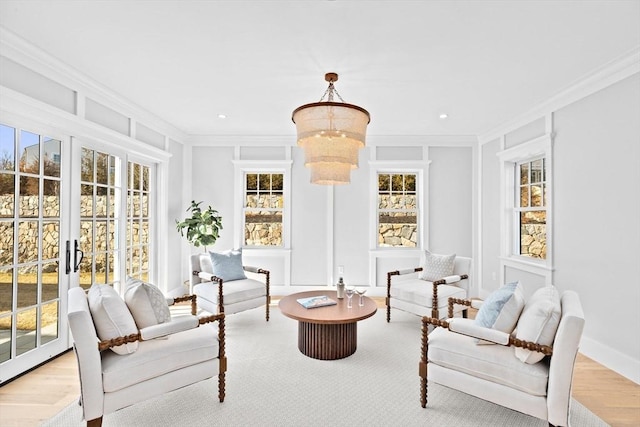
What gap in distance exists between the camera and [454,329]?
224 centimetres

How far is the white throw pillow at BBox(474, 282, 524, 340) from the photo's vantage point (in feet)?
7.08

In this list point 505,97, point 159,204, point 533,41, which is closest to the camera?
point 533,41

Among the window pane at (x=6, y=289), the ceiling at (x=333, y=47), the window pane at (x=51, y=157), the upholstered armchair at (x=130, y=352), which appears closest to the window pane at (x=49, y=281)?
the window pane at (x=6, y=289)

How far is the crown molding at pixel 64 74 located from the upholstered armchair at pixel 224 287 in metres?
2.03

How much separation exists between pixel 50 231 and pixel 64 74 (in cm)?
148

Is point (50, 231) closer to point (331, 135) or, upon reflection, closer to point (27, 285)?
point (27, 285)

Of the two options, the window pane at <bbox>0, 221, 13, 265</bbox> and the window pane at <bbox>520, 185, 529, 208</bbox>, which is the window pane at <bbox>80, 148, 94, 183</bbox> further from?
the window pane at <bbox>520, 185, 529, 208</bbox>

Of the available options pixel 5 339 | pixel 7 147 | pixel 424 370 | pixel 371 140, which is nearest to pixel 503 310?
pixel 424 370

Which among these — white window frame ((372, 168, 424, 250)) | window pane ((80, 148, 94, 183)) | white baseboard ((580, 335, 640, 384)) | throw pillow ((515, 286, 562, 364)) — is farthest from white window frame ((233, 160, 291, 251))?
white baseboard ((580, 335, 640, 384))

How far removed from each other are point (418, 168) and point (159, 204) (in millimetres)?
4268

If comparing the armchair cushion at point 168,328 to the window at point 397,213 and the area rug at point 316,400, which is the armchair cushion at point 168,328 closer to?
the area rug at point 316,400

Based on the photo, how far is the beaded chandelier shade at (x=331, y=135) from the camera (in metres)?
2.58

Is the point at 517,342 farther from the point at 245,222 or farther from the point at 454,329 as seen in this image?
the point at 245,222

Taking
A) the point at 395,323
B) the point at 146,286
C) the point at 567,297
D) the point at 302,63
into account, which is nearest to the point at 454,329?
the point at 567,297
